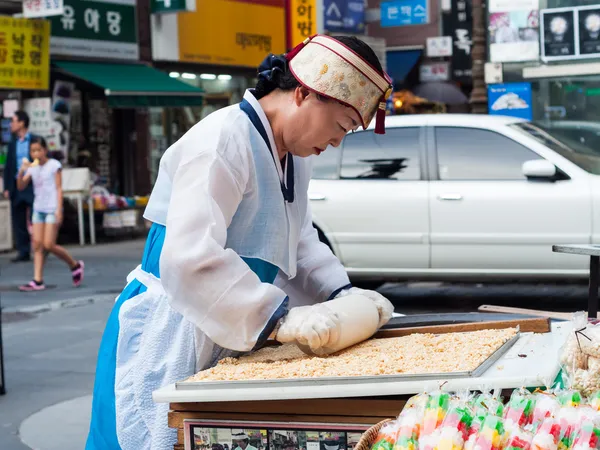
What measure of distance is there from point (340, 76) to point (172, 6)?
58.4ft

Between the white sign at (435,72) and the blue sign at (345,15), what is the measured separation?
6.02 metres

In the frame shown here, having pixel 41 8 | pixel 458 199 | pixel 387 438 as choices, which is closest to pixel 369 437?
pixel 387 438

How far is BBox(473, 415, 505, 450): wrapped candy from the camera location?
6.61 ft

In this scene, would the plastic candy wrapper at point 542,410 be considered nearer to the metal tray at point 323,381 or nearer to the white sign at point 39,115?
the metal tray at point 323,381

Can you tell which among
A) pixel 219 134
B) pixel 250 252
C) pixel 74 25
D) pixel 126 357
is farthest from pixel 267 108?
pixel 74 25

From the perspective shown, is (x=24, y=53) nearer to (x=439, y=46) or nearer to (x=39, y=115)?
(x=39, y=115)

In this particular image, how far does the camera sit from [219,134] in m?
2.66

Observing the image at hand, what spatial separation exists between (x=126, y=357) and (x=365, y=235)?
691cm

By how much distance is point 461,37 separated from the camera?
1217 inches

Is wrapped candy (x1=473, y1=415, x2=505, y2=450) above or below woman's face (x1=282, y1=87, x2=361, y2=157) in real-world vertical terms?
below

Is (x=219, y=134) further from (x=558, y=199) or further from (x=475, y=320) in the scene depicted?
(x=558, y=199)

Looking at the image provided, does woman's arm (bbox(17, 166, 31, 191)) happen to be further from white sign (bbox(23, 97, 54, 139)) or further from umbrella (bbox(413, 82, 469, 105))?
umbrella (bbox(413, 82, 469, 105))

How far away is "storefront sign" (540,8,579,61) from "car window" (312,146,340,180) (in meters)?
4.36

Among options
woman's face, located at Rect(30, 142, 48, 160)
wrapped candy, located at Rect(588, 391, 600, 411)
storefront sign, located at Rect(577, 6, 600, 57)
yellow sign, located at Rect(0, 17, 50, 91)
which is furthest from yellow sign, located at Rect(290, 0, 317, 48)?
wrapped candy, located at Rect(588, 391, 600, 411)
